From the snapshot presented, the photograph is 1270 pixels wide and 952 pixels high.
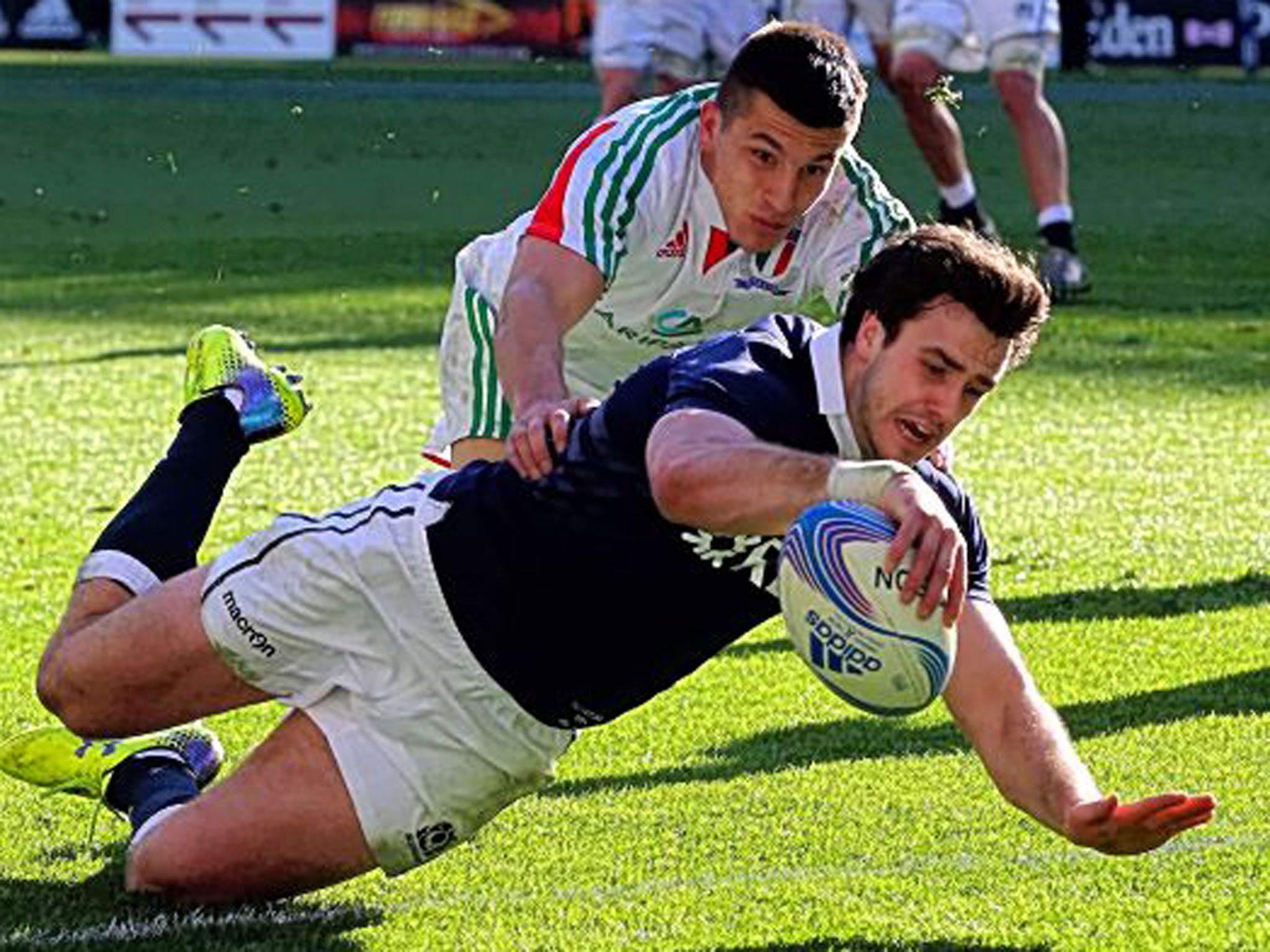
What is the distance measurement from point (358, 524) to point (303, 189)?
13561mm

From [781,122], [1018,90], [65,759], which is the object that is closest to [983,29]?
[1018,90]

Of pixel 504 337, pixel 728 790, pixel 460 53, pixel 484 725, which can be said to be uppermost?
pixel 504 337

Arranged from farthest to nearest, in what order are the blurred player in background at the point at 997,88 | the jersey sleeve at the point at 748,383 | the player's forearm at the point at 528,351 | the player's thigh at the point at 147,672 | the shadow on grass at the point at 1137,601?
1. the blurred player in background at the point at 997,88
2. the shadow on grass at the point at 1137,601
3. the player's forearm at the point at 528,351
4. the player's thigh at the point at 147,672
5. the jersey sleeve at the point at 748,383

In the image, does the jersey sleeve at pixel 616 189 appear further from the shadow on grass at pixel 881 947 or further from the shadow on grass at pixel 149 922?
the shadow on grass at pixel 881 947

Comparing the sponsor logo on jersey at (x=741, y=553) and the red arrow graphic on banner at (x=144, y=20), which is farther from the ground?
the sponsor logo on jersey at (x=741, y=553)

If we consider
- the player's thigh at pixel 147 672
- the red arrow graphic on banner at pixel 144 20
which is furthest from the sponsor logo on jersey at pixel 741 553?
the red arrow graphic on banner at pixel 144 20

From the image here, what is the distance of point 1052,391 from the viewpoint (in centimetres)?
1107

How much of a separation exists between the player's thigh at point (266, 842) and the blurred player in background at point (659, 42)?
735 cm

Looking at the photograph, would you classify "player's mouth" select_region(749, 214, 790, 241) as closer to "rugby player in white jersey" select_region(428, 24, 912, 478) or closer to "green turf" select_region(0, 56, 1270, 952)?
"rugby player in white jersey" select_region(428, 24, 912, 478)

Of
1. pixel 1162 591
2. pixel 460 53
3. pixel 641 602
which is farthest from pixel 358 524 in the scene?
pixel 460 53

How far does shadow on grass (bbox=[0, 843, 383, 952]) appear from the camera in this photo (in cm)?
484

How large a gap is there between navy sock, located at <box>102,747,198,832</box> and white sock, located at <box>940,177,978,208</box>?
777 centimetres

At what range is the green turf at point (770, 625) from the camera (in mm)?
5023

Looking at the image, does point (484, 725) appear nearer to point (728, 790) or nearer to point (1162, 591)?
point (728, 790)
